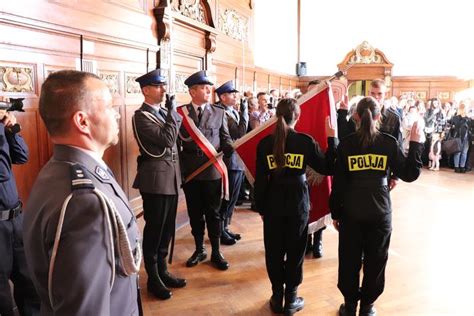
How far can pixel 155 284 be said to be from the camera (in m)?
2.63

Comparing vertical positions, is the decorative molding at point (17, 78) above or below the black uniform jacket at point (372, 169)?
above

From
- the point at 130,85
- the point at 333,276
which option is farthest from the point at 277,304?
the point at 130,85

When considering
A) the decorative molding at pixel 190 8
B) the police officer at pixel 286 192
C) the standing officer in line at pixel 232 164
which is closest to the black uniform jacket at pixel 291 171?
the police officer at pixel 286 192

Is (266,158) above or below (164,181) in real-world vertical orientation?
above

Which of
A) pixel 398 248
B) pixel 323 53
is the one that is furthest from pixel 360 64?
pixel 398 248

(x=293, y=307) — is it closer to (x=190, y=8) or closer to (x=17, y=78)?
(x=17, y=78)

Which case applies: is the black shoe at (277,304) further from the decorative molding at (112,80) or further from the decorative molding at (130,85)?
the decorative molding at (130,85)

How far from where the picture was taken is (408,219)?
15.0ft

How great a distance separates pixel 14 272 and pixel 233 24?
5.17 meters

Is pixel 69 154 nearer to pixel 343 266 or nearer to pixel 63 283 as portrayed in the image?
pixel 63 283

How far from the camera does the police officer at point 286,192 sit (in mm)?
2293

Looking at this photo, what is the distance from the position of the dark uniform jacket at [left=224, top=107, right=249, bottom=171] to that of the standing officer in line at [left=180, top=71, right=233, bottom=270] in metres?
0.54

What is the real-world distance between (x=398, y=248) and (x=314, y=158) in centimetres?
187

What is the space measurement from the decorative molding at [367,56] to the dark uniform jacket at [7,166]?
10.9 m
